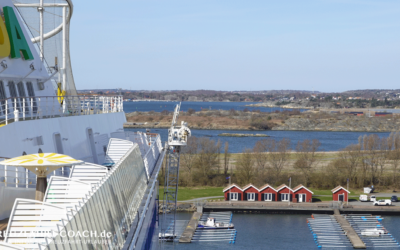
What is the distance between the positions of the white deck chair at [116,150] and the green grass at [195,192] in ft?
115

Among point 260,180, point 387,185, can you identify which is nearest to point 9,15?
point 260,180

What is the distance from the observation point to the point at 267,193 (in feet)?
171

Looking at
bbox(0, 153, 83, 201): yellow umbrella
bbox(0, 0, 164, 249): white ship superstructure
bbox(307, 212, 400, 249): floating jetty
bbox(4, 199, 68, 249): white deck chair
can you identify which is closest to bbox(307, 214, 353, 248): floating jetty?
bbox(307, 212, 400, 249): floating jetty

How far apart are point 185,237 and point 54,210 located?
3506 cm

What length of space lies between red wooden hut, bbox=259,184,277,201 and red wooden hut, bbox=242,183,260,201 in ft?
1.77

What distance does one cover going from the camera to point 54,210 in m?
6.19

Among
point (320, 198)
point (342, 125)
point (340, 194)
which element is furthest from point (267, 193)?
point (342, 125)

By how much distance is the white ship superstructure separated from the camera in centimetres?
614

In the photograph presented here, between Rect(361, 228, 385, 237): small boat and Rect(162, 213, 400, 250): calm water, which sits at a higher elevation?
Rect(361, 228, 385, 237): small boat

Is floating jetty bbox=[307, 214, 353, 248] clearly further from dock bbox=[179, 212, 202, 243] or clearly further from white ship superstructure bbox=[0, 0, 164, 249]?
white ship superstructure bbox=[0, 0, 164, 249]

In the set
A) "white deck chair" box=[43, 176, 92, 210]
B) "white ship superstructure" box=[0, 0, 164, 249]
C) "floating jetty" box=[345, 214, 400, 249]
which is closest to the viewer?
"white ship superstructure" box=[0, 0, 164, 249]

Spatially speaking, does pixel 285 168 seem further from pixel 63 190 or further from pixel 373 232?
pixel 63 190

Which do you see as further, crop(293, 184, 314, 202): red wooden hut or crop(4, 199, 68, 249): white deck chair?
crop(293, 184, 314, 202): red wooden hut

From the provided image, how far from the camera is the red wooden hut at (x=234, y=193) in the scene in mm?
51250
